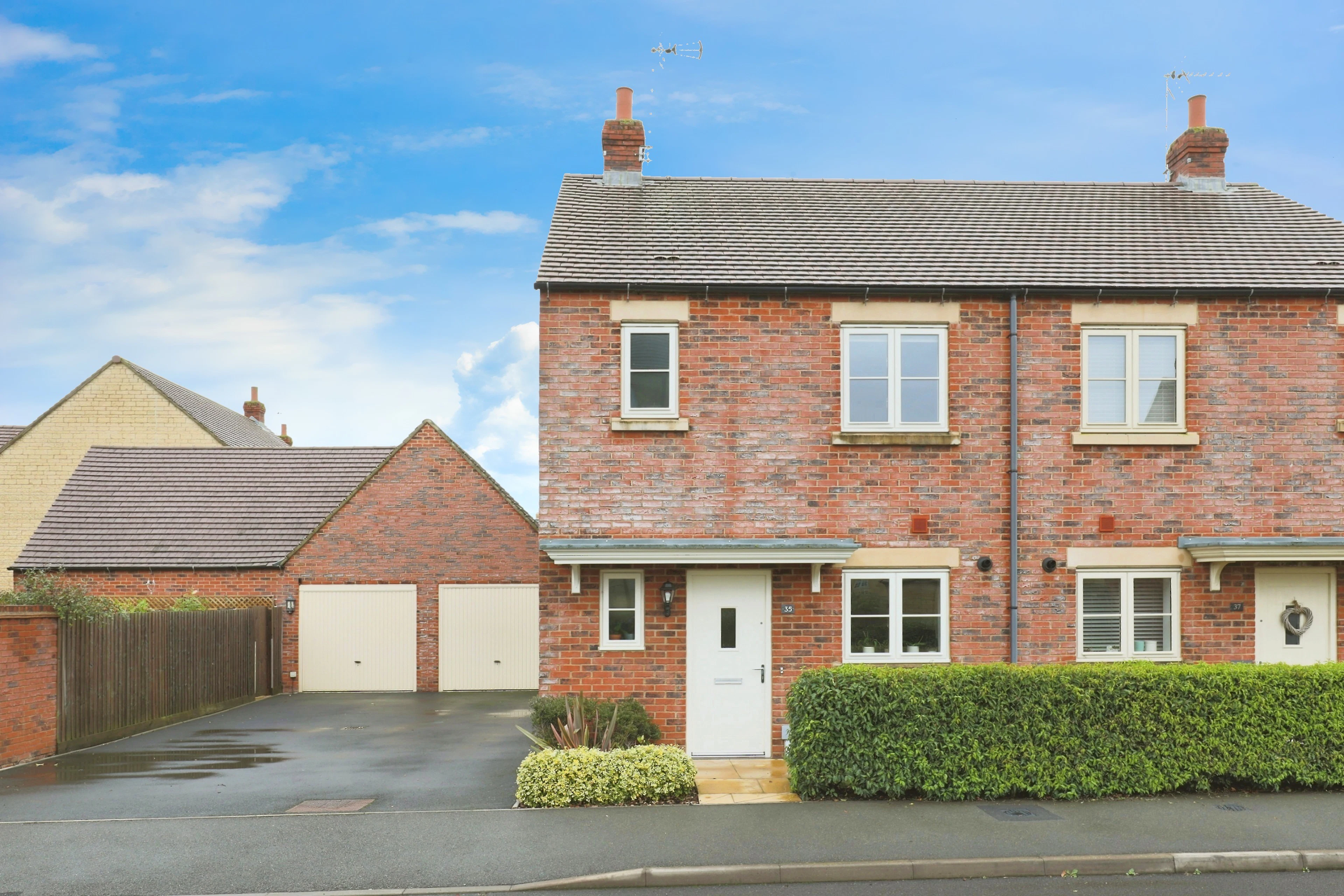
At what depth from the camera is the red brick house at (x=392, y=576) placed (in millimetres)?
20953

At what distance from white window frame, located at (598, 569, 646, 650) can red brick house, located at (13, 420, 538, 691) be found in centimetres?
925

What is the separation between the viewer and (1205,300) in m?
12.6

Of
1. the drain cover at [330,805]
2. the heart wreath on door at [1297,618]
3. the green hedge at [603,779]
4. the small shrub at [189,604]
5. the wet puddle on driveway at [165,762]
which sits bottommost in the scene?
the wet puddle on driveway at [165,762]

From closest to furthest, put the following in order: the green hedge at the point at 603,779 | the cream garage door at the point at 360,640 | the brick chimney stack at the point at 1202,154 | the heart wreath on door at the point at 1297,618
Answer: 1. the green hedge at the point at 603,779
2. the heart wreath on door at the point at 1297,618
3. the brick chimney stack at the point at 1202,154
4. the cream garage door at the point at 360,640

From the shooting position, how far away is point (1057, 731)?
9539mm

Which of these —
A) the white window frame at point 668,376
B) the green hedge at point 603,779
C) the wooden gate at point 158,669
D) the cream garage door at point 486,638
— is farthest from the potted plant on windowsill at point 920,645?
the wooden gate at point 158,669

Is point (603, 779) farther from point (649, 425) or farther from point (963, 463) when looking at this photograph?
point (963, 463)

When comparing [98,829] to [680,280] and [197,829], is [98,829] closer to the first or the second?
[197,829]

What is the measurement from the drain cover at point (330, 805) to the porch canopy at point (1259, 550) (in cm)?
1026

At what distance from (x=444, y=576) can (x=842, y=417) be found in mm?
11658

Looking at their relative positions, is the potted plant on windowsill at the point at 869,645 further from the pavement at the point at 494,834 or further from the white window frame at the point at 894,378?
the pavement at the point at 494,834

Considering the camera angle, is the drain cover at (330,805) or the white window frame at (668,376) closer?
the drain cover at (330,805)

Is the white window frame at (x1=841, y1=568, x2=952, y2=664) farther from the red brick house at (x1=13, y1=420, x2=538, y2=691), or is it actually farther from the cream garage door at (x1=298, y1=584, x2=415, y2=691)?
the cream garage door at (x1=298, y1=584, x2=415, y2=691)

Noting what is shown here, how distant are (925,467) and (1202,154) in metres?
8.13
